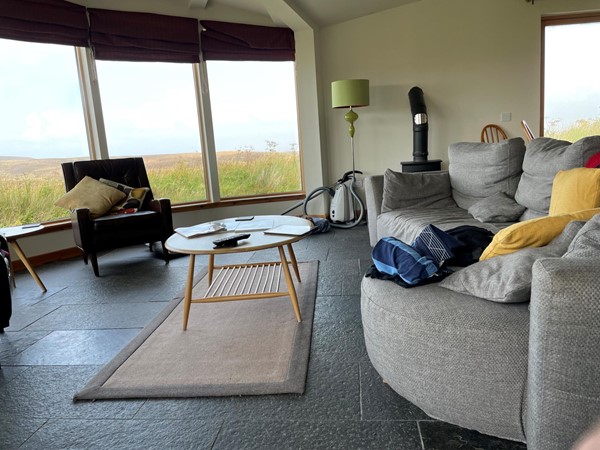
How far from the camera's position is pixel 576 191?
2.10m

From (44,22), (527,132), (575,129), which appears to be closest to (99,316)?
(44,22)

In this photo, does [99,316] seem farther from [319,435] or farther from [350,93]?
[350,93]

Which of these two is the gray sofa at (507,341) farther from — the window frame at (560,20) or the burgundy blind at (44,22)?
the window frame at (560,20)

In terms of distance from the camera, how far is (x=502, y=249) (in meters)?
1.48

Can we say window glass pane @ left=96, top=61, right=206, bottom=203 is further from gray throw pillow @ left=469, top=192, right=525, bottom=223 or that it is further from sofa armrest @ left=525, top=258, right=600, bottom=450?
sofa armrest @ left=525, top=258, right=600, bottom=450

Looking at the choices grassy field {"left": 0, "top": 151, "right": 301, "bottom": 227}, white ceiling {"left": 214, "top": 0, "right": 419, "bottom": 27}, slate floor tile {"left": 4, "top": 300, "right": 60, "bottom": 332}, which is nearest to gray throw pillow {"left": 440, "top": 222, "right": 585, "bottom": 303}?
slate floor tile {"left": 4, "top": 300, "right": 60, "bottom": 332}

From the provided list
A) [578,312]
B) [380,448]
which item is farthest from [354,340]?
[578,312]

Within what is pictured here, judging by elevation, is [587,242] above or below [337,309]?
above

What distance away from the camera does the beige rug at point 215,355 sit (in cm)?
183

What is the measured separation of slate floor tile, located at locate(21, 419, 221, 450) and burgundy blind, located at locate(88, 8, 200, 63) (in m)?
3.83

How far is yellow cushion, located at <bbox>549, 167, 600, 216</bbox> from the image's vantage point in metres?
2.02

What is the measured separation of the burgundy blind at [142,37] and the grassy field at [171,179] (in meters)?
1.10

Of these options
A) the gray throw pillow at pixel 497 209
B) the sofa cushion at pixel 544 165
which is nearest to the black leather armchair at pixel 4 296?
the gray throw pillow at pixel 497 209

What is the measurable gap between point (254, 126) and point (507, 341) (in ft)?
14.9
